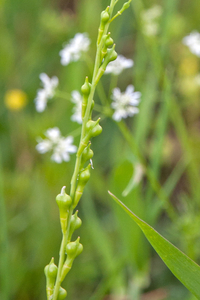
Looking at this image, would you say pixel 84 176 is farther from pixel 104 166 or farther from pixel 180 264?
pixel 104 166

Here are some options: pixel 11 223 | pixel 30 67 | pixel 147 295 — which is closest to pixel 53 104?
pixel 30 67

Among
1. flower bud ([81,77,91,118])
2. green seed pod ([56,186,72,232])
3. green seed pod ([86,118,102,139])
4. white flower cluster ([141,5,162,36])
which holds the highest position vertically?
white flower cluster ([141,5,162,36])

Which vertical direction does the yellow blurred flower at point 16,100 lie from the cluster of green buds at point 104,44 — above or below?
above

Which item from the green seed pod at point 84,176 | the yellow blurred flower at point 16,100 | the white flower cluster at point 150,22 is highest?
the yellow blurred flower at point 16,100

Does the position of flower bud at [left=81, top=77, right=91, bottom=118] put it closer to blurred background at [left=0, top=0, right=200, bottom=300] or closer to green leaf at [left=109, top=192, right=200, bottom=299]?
green leaf at [left=109, top=192, right=200, bottom=299]

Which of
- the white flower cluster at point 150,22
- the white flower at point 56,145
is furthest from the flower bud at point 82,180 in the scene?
the white flower cluster at point 150,22

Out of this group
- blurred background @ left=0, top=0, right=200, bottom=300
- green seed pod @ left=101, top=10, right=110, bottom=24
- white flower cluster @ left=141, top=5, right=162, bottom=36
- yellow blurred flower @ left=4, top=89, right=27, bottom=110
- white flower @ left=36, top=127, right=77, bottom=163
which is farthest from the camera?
yellow blurred flower @ left=4, top=89, right=27, bottom=110

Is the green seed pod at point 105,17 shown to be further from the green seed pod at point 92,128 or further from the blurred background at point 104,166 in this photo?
the blurred background at point 104,166

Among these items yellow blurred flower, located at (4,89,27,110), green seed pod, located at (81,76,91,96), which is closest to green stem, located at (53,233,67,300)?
green seed pod, located at (81,76,91,96)
